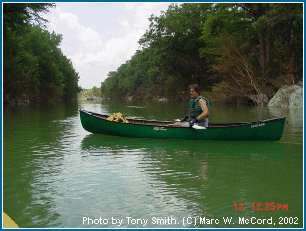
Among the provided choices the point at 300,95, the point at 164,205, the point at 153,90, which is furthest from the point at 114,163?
the point at 153,90

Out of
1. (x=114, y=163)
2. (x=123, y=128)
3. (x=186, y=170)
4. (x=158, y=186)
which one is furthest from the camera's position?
(x=123, y=128)

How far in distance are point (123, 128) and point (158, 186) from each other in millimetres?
6431

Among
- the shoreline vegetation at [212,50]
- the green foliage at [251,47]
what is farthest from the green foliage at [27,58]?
the green foliage at [251,47]

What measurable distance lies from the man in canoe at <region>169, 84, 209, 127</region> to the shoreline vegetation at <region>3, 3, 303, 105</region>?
40.0ft

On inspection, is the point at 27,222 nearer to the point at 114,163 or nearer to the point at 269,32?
the point at 114,163

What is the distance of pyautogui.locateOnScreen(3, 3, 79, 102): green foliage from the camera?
2155 centimetres

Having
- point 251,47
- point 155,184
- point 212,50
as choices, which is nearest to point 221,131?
point 155,184

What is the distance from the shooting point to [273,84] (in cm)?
3638

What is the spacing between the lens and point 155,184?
7609mm

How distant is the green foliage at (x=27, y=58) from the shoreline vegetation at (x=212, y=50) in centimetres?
4

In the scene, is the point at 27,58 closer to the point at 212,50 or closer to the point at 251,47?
→ the point at 212,50

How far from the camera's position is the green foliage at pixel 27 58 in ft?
70.7
